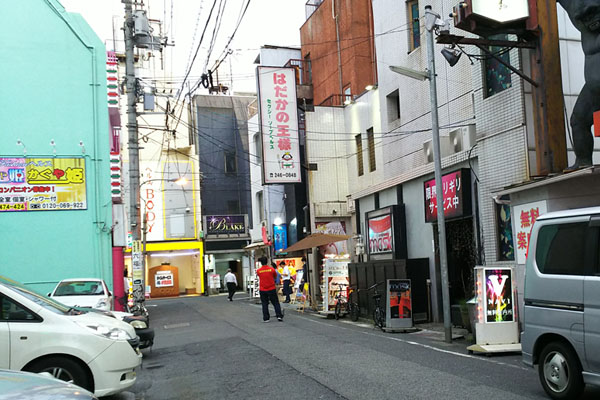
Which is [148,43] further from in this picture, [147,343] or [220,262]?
[220,262]

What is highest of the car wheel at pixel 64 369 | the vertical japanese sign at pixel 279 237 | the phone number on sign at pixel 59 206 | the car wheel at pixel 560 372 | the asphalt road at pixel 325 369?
the phone number on sign at pixel 59 206

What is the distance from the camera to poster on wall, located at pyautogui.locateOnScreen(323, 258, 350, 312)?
19000 millimetres

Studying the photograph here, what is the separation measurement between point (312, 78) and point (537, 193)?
2066 centimetres

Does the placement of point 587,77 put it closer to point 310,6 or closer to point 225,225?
point 310,6

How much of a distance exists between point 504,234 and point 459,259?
3450mm

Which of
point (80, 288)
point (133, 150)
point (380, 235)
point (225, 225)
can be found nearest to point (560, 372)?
point (380, 235)

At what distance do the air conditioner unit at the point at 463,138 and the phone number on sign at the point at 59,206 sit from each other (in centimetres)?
1277

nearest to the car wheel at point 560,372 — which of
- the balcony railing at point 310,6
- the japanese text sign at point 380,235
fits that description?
the japanese text sign at point 380,235

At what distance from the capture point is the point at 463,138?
15.5 metres

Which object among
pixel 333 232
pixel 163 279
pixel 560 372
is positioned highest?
pixel 333 232

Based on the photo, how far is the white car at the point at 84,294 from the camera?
1577 cm

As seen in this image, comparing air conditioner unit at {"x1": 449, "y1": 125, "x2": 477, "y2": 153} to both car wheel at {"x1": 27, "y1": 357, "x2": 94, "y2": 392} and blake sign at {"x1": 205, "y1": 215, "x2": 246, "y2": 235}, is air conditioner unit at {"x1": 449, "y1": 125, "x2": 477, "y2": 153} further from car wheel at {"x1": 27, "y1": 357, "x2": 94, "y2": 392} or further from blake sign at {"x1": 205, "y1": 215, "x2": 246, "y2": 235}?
blake sign at {"x1": 205, "y1": 215, "x2": 246, "y2": 235}

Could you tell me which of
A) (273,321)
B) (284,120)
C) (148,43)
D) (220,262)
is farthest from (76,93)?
(220,262)

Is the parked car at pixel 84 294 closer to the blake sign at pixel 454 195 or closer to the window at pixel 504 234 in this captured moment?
the blake sign at pixel 454 195
